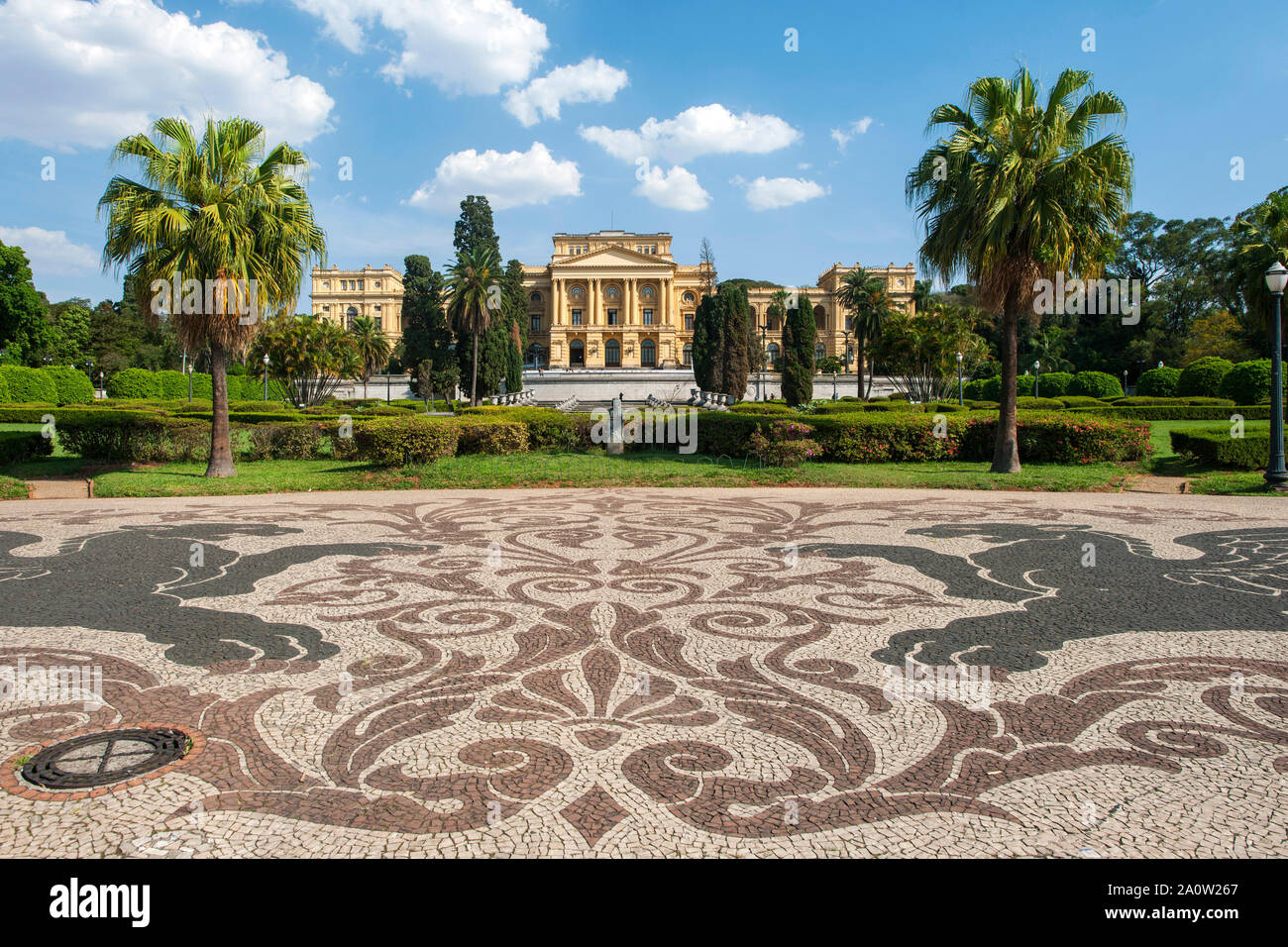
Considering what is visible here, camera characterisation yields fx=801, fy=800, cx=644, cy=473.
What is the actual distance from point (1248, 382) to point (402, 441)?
29.0 meters

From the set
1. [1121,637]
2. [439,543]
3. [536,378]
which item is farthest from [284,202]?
[536,378]

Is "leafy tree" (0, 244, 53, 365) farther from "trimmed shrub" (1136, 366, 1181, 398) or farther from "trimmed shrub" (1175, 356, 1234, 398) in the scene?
"trimmed shrub" (1175, 356, 1234, 398)

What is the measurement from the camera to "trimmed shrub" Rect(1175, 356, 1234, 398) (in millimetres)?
31094

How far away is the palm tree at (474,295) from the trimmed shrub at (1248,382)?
31.4 meters

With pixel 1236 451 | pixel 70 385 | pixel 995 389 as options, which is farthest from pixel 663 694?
pixel 70 385

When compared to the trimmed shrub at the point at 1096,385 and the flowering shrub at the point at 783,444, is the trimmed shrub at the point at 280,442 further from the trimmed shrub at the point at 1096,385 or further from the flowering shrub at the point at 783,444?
the trimmed shrub at the point at 1096,385

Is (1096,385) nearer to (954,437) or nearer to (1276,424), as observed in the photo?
(954,437)

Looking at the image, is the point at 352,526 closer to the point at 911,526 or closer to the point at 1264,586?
the point at 911,526

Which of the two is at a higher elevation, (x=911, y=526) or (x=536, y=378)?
(x=536, y=378)

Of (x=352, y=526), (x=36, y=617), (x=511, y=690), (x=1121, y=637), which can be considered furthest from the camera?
(x=352, y=526)

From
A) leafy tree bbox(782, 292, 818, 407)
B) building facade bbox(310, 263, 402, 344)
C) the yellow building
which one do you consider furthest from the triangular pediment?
leafy tree bbox(782, 292, 818, 407)

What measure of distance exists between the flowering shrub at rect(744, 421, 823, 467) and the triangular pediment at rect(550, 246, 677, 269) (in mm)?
73765

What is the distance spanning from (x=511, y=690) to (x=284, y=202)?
42.9 feet

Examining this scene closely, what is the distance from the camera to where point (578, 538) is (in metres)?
8.32
